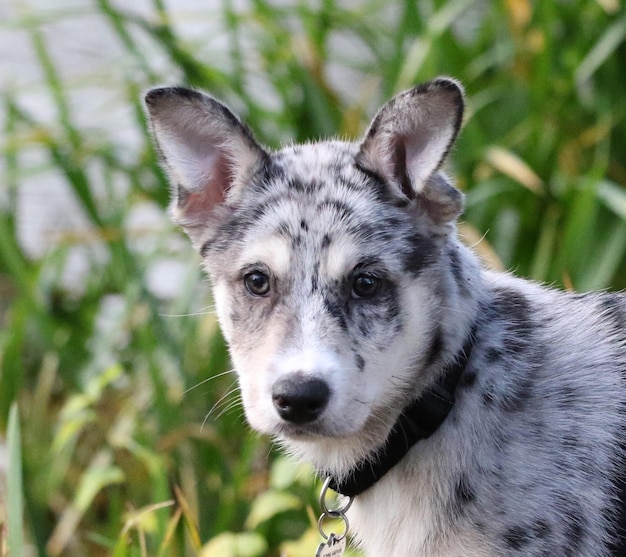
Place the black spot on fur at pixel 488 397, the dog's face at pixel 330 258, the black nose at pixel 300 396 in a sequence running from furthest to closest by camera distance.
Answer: the black spot on fur at pixel 488 397, the dog's face at pixel 330 258, the black nose at pixel 300 396

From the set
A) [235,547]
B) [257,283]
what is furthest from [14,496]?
[257,283]

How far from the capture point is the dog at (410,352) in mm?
2055

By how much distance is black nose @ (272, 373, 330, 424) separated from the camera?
194 cm

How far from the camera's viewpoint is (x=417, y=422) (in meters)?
2.14

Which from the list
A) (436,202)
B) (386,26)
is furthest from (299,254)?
(386,26)

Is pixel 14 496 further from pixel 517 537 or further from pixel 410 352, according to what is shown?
pixel 517 537

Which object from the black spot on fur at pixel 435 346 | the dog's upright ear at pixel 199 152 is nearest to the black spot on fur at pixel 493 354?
the black spot on fur at pixel 435 346

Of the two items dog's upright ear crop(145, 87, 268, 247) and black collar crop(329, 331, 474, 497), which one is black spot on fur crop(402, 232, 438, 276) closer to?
black collar crop(329, 331, 474, 497)

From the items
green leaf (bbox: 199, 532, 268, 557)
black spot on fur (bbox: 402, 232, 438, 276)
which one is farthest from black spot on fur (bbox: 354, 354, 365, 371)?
green leaf (bbox: 199, 532, 268, 557)

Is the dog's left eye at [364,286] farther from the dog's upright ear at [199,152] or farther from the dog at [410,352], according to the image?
the dog's upright ear at [199,152]

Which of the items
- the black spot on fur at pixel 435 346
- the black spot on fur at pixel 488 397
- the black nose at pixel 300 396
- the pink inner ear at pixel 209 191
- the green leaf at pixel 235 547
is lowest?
the green leaf at pixel 235 547

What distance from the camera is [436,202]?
7.34 ft

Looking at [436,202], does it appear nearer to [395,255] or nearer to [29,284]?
[395,255]

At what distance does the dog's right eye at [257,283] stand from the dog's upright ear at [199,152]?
0.27 metres
